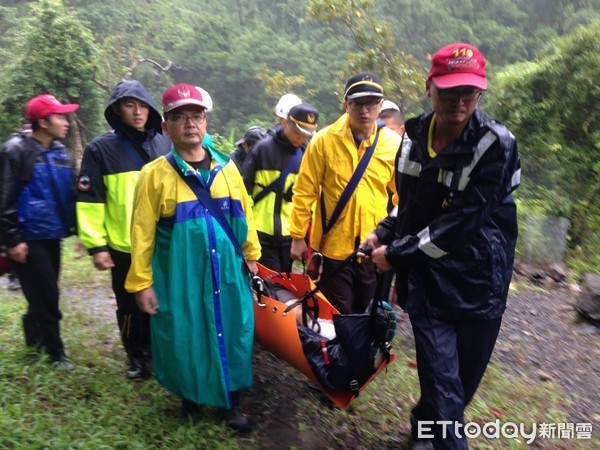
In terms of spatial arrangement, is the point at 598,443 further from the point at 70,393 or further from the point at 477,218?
the point at 70,393

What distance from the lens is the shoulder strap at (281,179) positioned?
4.15 metres

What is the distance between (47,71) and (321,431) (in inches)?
550

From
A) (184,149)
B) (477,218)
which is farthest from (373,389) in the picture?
(184,149)

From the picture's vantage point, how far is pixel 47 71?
45.6ft

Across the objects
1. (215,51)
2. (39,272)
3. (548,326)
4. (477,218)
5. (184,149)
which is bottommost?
(548,326)

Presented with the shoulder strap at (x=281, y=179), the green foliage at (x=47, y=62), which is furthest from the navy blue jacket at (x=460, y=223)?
the green foliage at (x=47, y=62)

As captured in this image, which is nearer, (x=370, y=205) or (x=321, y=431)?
(x=321, y=431)

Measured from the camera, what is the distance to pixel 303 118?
397cm

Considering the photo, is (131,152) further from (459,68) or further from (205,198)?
(459,68)

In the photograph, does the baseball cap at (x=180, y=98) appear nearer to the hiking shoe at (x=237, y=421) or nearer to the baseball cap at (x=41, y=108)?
the baseball cap at (x=41, y=108)

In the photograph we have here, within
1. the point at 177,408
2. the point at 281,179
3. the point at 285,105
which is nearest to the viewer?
the point at 177,408

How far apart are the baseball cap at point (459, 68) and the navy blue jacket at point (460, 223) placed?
0.17 meters

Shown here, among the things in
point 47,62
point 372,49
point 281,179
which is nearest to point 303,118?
point 281,179

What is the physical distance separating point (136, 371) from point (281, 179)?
1805 millimetres
